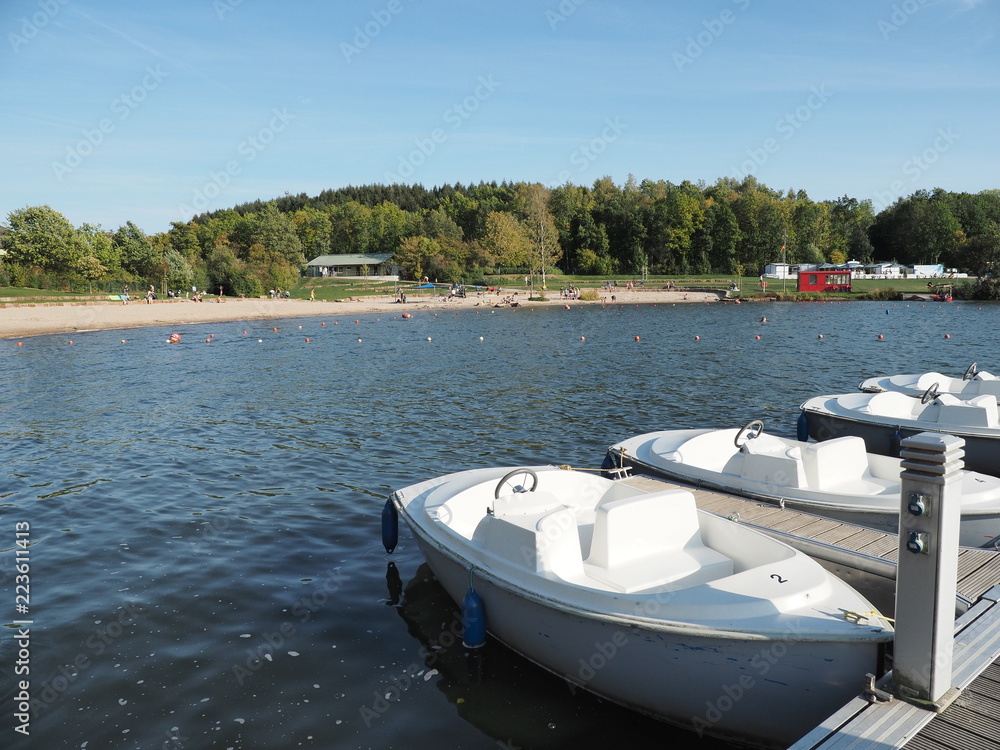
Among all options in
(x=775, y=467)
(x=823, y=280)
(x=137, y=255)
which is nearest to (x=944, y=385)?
(x=775, y=467)

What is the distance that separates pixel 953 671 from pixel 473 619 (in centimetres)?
462

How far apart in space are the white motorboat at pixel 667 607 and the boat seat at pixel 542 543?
0.02m

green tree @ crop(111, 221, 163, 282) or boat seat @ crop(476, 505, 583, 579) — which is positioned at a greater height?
green tree @ crop(111, 221, 163, 282)

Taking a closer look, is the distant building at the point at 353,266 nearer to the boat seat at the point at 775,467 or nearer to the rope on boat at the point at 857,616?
the boat seat at the point at 775,467

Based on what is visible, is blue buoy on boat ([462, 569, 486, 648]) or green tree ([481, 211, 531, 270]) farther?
green tree ([481, 211, 531, 270])

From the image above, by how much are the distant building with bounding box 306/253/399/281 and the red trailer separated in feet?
195

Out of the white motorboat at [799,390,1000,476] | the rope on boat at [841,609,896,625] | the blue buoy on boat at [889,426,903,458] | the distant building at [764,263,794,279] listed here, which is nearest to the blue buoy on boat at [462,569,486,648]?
the rope on boat at [841,609,896,625]

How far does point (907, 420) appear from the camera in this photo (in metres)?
13.8

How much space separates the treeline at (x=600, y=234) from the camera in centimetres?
9850

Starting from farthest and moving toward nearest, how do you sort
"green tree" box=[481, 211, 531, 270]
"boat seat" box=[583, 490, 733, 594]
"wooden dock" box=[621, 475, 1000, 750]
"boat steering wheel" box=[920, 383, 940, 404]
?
"green tree" box=[481, 211, 531, 270] < "boat steering wheel" box=[920, 383, 940, 404] < "boat seat" box=[583, 490, 733, 594] < "wooden dock" box=[621, 475, 1000, 750]

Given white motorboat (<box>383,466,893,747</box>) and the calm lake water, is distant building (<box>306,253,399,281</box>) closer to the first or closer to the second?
the calm lake water

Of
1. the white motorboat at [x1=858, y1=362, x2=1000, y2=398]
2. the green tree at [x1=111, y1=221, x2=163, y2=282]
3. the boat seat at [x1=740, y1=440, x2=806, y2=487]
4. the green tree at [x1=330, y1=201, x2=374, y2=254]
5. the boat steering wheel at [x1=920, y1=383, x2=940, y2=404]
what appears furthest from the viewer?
the green tree at [x1=330, y1=201, x2=374, y2=254]

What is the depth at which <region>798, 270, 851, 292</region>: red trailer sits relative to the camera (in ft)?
281

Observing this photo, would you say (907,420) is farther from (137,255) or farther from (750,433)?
(137,255)
